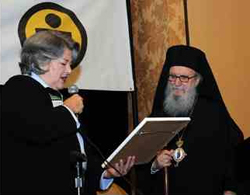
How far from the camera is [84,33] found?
3.68m

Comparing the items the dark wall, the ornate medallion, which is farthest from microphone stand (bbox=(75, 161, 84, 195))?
the dark wall

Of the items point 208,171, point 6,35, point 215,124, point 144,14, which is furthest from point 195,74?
point 6,35

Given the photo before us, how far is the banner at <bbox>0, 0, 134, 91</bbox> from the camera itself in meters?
3.34

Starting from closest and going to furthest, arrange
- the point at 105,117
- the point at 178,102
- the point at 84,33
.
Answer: the point at 178,102 < the point at 84,33 < the point at 105,117

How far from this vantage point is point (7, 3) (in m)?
3.34

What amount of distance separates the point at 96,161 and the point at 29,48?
0.78m

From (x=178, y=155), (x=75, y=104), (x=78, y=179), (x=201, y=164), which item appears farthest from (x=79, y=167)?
(x=201, y=164)

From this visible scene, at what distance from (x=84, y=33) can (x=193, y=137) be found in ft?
3.58

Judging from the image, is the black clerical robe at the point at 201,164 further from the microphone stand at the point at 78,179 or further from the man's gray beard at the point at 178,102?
the microphone stand at the point at 78,179

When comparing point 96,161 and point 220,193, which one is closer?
point 96,161

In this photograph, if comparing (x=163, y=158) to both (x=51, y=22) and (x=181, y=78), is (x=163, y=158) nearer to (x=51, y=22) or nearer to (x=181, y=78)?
(x=181, y=78)

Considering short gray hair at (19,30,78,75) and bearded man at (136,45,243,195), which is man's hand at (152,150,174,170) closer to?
bearded man at (136,45,243,195)

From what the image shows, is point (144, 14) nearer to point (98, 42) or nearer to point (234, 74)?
point (98, 42)

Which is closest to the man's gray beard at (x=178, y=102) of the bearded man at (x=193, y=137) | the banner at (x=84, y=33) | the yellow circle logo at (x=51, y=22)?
the bearded man at (x=193, y=137)
